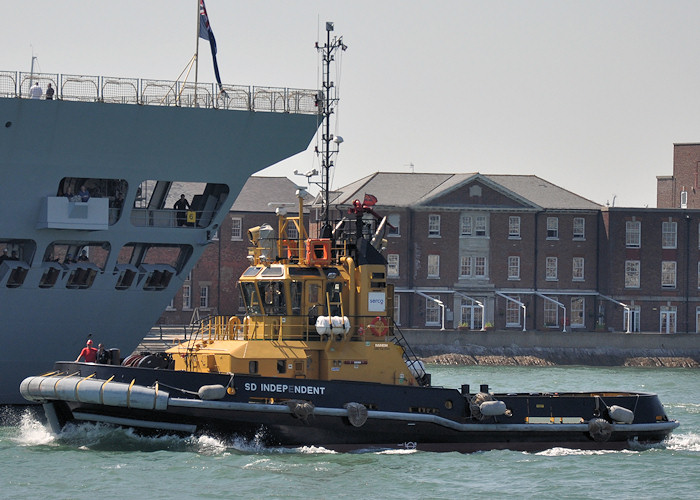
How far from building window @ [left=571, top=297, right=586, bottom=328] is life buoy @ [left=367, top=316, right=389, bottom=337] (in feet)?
125

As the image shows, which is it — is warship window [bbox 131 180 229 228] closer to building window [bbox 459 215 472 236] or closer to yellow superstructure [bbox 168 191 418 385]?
yellow superstructure [bbox 168 191 418 385]

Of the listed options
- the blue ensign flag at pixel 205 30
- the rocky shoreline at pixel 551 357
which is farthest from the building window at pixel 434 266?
A: the blue ensign flag at pixel 205 30

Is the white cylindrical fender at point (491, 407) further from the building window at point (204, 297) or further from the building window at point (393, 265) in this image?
the building window at point (204, 297)

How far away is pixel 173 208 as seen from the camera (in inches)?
1116

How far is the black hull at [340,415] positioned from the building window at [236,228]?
35.9m

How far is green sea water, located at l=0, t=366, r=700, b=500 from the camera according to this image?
18.3 m

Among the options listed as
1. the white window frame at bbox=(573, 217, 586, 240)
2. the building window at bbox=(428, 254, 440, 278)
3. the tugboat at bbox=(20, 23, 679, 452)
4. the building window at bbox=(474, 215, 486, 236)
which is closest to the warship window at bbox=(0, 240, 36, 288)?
the tugboat at bbox=(20, 23, 679, 452)

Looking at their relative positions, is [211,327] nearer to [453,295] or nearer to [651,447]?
[651,447]

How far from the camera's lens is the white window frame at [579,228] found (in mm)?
59500

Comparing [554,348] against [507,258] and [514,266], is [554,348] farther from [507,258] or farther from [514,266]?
[507,258]

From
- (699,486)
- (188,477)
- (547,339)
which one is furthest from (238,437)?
(547,339)

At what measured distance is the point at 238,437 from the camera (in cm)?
2073

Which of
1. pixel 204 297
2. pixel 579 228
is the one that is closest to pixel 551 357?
pixel 579 228

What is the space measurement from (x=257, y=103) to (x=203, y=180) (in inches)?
84.6
